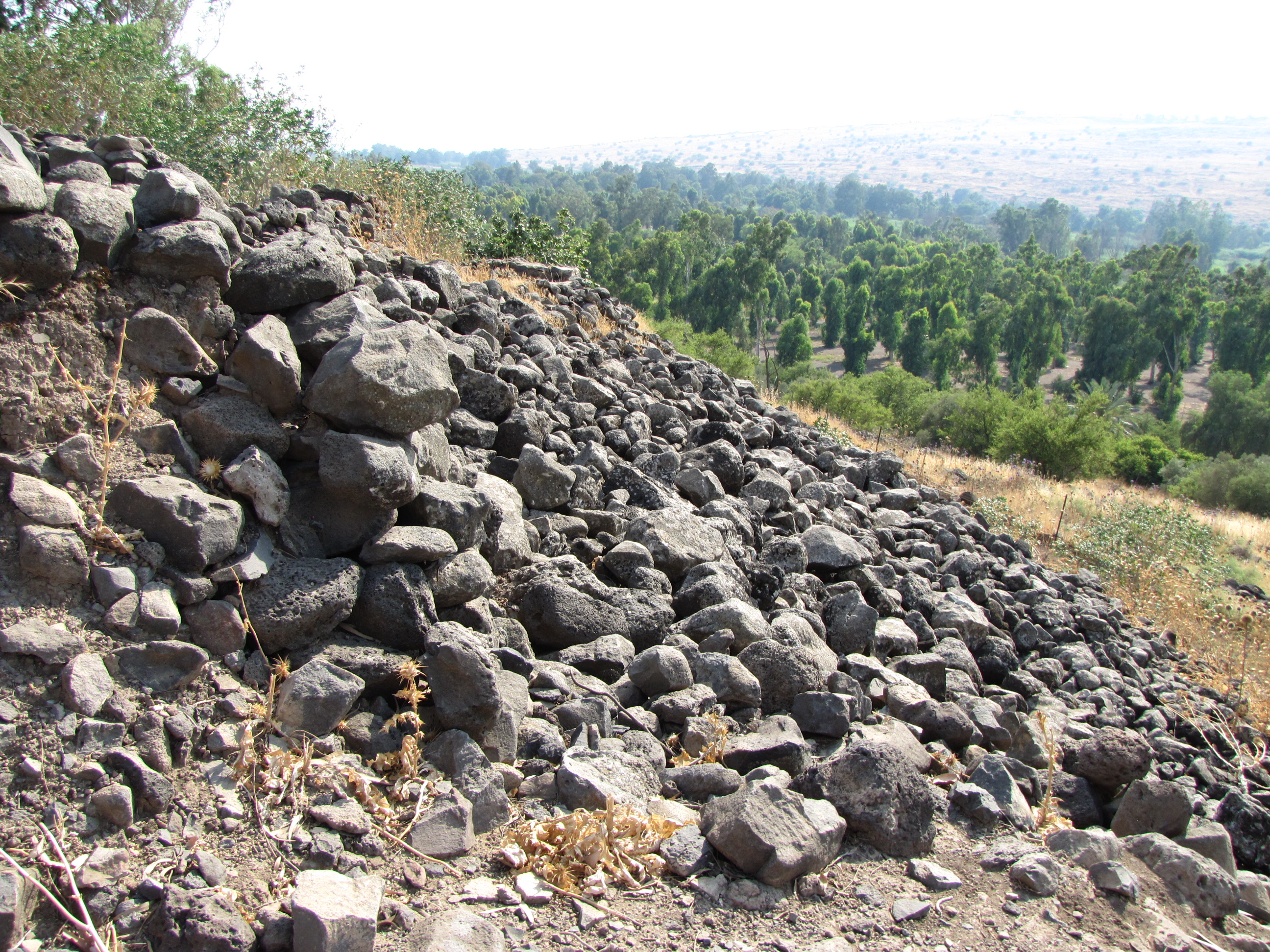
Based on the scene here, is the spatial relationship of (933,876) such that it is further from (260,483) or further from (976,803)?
(260,483)

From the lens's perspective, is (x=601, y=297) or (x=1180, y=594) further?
(x=601, y=297)

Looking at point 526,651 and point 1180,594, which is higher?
point 526,651

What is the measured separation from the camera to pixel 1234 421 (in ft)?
143

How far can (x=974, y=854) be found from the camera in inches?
116

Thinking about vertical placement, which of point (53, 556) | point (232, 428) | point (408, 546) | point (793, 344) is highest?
point (232, 428)

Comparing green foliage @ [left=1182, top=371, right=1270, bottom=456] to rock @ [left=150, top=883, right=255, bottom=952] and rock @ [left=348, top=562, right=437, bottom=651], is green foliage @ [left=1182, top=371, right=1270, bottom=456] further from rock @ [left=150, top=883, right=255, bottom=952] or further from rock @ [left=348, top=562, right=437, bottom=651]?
rock @ [left=150, top=883, right=255, bottom=952]

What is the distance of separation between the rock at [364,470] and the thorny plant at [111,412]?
26.2 inches

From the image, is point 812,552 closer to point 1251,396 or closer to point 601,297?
point 601,297

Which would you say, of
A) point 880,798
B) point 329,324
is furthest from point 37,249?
point 880,798

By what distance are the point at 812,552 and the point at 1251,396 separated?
166ft

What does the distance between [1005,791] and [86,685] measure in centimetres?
336

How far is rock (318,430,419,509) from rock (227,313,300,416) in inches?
12.1

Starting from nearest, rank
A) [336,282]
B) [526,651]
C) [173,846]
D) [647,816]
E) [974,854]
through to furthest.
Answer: [173,846], [647,816], [974,854], [526,651], [336,282]

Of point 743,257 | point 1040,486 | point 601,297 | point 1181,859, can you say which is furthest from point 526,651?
point 743,257
